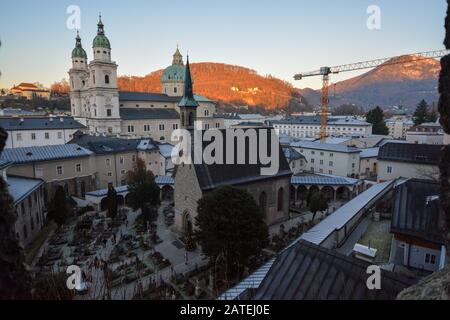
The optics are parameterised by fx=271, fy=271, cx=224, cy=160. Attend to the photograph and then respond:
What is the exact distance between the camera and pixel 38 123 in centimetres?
6469

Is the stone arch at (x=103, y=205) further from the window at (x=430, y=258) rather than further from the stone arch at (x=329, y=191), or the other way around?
the window at (x=430, y=258)

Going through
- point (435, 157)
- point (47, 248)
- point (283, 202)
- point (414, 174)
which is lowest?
point (47, 248)

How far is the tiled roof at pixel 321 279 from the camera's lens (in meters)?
8.25

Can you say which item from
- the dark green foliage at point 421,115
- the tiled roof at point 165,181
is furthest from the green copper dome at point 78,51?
the dark green foliage at point 421,115

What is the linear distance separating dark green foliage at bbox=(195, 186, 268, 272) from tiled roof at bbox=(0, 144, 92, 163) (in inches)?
1054

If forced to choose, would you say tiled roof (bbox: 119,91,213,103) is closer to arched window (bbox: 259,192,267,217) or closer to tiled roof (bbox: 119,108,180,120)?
tiled roof (bbox: 119,108,180,120)

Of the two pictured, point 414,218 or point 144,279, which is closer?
point 414,218

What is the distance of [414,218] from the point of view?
15180mm

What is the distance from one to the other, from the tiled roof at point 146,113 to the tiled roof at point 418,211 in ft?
226

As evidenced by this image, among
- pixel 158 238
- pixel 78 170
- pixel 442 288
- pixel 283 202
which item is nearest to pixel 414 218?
pixel 442 288

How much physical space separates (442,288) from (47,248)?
1096 inches

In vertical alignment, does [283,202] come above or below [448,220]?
below
